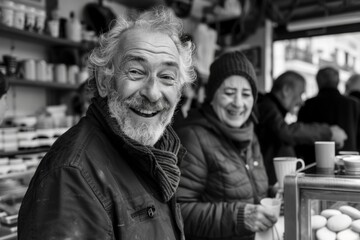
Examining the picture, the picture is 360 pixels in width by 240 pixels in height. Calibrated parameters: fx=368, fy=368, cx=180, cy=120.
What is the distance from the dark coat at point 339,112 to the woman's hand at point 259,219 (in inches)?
85.7

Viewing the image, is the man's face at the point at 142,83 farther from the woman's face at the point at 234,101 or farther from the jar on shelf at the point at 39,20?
the jar on shelf at the point at 39,20

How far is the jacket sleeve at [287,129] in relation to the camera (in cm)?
266

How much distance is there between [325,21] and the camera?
4691 mm

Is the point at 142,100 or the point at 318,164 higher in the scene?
the point at 142,100

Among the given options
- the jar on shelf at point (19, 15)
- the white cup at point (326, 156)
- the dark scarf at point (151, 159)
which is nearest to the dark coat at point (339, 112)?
the white cup at point (326, 156)

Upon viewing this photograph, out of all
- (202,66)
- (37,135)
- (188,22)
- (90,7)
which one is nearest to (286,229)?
(37,135)

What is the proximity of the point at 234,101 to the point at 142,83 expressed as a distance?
28.5 inches

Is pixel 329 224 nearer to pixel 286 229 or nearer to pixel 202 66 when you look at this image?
pixel 286 229

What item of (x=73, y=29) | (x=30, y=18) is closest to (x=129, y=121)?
(x=30, y=18)

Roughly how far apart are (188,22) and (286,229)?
4.56m

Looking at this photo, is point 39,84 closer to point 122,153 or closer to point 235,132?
point 235,132

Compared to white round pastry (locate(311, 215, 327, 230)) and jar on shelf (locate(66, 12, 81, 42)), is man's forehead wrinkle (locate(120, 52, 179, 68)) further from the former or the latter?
jar on shelf (locate(66, 12, 81, 42))

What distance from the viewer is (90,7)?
12.1ft

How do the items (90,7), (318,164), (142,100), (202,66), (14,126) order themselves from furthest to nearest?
(202,66)
(90,7)
(14,126)
(318,164)
(142,100)
